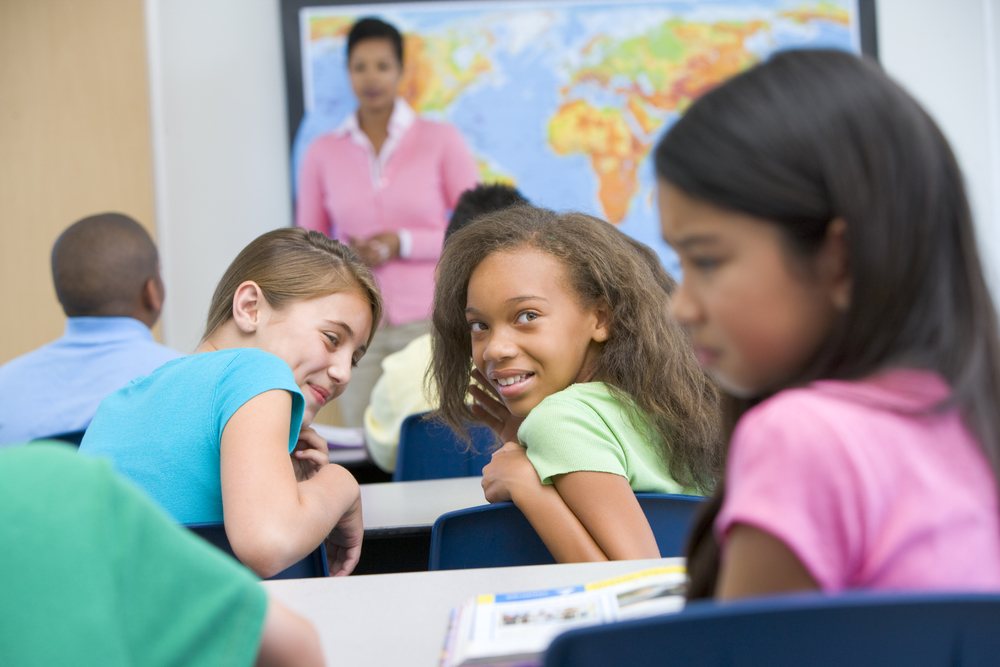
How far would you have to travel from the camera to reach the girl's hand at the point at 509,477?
142 cm

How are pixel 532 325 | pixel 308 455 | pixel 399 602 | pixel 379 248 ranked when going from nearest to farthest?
pixel 399 602 → pixel 308 455 → pixel 532 325 → pixel 379 248

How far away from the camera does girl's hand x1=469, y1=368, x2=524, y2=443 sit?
2043 millimetres

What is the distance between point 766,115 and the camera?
68 cm

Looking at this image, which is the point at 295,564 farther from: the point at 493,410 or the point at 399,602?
the point at 493,410

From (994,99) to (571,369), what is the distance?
3734 mm

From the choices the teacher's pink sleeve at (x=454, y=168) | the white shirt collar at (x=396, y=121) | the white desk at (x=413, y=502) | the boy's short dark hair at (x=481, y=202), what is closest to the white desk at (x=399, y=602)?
the white desk at (x=413, y=502)

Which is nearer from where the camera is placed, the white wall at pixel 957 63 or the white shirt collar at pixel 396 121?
the white shirt collar at pixel 396 121

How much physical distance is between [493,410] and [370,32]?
2.69 metres

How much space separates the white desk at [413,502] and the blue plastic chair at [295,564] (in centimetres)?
12

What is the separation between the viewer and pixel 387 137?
415 cm

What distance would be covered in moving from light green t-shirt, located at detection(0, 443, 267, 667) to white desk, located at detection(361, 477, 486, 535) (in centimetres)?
97

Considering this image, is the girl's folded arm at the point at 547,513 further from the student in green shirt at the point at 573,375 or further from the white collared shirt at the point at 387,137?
the white collared shirt at the point at 387,137

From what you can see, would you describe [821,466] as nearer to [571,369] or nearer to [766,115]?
[766,115]

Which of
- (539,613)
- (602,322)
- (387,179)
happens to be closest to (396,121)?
(387,179)
